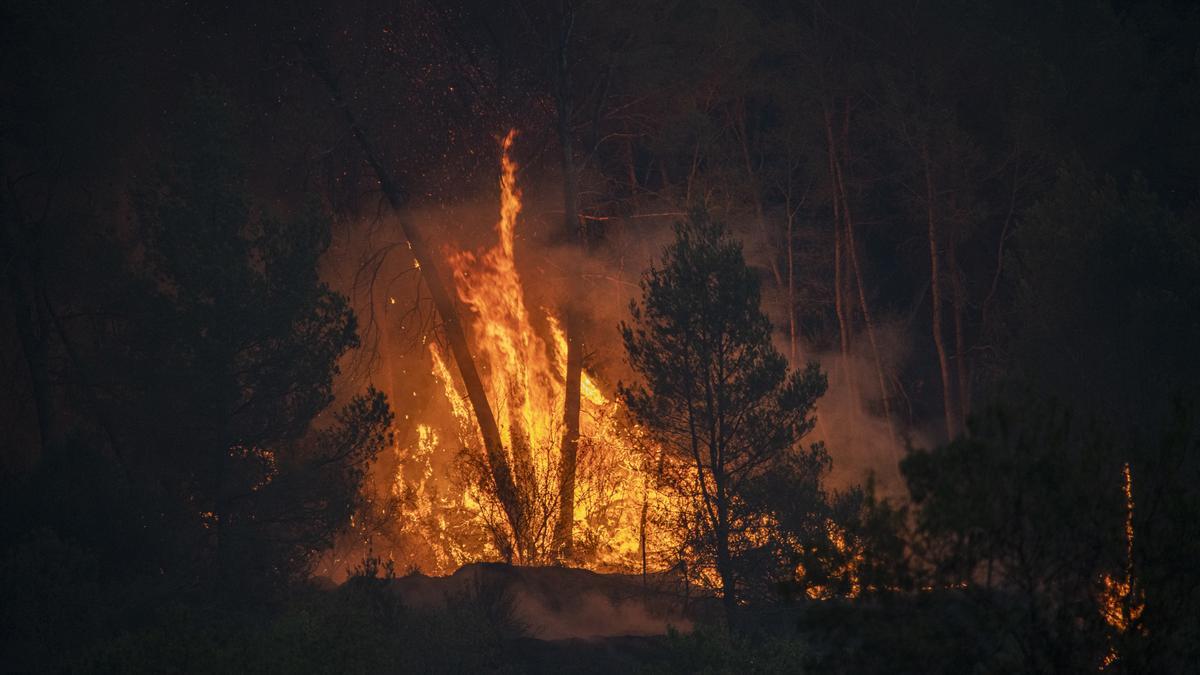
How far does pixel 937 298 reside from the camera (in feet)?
99.0

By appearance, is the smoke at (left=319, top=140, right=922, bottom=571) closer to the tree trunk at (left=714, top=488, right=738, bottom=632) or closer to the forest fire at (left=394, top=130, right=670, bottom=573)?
the forest fire at (left=394, top=130, right=670, bottom=573)

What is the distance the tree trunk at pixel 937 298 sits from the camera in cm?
2925

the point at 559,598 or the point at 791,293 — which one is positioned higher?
the point at 791,293

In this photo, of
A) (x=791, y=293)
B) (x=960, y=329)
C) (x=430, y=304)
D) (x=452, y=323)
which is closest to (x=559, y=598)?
(x=452, y=323)

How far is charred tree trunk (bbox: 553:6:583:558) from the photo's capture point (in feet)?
81.3

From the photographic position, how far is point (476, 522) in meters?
26.0

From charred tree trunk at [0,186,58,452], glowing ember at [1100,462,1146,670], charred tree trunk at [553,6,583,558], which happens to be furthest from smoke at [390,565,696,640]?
glowing ember at [1100,462,1146,670]

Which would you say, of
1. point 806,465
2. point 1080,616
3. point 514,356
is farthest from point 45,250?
point 1080,616

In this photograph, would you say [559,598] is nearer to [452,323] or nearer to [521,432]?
[521,432]

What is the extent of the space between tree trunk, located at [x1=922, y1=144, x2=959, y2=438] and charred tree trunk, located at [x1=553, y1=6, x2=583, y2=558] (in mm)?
8039

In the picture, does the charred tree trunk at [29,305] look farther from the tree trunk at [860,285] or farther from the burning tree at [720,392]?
the tree trunk at [860,285]

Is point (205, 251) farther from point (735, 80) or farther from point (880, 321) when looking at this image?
point (880, 321)

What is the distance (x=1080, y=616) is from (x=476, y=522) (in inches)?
708

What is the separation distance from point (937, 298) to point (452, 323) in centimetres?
1123
